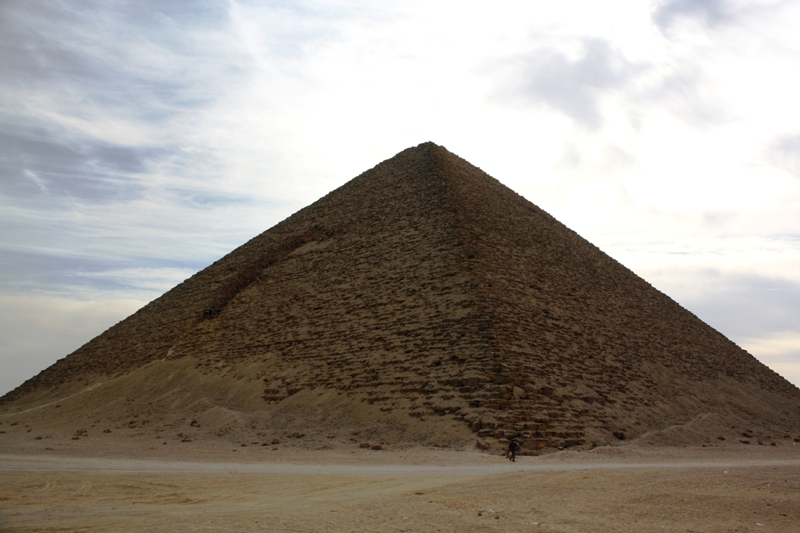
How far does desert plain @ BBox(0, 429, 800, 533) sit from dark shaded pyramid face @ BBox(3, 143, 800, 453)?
260cm

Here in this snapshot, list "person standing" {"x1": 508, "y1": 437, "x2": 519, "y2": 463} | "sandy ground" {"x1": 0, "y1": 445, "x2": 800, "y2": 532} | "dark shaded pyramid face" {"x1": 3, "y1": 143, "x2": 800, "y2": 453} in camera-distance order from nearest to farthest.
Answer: "sandy ground" {"x1": 0, "y1": 445, "x2": 800, "y2": 532}, "person standing" {"x1": 508, "y1": 437, "x2": 519, "y2": 463}, "dark shaded pyramid face" {"x1": 3, "y1": 143, "x2": 800, "y2": 453}

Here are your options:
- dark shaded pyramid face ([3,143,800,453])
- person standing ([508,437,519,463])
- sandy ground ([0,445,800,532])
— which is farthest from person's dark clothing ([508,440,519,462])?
dark shaded pyramid face ([3,143,800,453])

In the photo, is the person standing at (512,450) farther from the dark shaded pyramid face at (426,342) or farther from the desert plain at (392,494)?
the dark shaded pyramid face at (426,342)

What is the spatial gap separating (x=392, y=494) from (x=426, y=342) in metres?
10.6

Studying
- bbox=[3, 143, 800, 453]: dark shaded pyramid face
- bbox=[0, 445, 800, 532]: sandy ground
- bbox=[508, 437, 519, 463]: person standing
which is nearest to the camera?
bbox=[0, 445, 800, 532]: sandy ground

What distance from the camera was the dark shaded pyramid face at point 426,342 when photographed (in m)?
17.5

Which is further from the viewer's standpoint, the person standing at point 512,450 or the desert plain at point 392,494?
the person standing at point 512,450

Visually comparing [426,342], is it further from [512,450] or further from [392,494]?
[392,494]

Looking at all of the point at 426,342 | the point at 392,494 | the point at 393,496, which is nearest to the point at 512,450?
the point at 392,494


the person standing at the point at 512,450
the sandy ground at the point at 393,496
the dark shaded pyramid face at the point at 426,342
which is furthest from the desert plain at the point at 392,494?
the dark shaded pyramid face at the point at 426,342

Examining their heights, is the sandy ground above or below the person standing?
below

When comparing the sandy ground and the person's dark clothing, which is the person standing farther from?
the sandy ground

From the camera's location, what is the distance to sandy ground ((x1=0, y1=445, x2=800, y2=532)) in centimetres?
692

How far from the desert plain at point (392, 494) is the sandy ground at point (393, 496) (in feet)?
0.06
